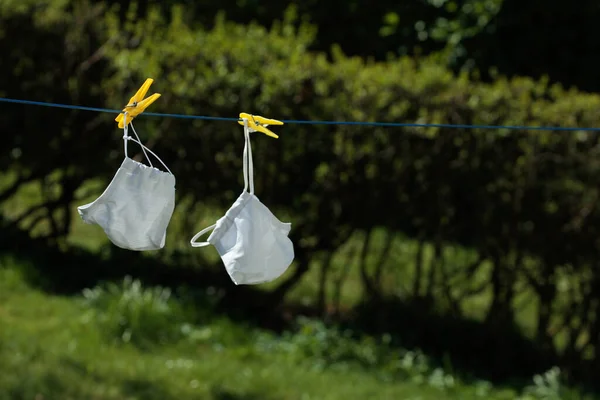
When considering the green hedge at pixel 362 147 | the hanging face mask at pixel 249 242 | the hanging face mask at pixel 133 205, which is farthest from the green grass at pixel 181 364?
the hanging face mask at pixel 249 242

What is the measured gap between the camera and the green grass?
491 centimetres

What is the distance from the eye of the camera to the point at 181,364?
5.32 metres

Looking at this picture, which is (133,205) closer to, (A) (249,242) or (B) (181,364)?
(A) (249,242)

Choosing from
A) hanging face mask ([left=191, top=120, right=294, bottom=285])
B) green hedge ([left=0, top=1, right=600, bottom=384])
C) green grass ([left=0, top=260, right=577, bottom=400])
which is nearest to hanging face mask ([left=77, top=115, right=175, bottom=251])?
hanging face mask ([left=191, top=120, right=294, bottom=285])

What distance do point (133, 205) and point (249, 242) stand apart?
354mm

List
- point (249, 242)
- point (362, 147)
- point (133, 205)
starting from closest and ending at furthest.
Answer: point (249, 242)
point (133, 205)
point (362, 147)

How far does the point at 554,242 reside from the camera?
19.1 ft

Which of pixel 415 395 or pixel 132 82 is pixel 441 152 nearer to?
pixel 415 395

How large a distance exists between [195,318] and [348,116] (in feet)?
5.37

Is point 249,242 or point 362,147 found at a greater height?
point 362,147

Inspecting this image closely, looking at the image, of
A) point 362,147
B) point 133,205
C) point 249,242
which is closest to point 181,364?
point 362,147

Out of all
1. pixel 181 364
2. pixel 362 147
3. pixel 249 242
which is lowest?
pixel 181 364

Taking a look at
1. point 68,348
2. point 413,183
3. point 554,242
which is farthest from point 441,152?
point 68,348

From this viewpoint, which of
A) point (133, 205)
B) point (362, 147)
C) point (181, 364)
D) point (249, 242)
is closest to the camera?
point (249, 242)
